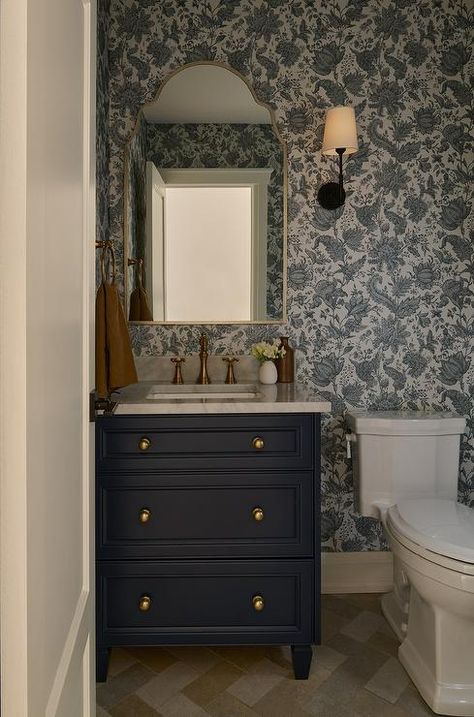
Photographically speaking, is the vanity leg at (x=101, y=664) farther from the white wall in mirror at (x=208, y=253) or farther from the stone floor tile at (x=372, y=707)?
the white wall in mirror at (x=208, y=253)

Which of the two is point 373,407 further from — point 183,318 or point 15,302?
point 15,302

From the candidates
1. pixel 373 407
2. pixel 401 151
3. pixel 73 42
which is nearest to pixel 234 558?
pixel 373 407

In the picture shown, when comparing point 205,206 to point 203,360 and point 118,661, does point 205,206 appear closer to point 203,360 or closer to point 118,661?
point 203,360

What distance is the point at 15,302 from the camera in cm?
64

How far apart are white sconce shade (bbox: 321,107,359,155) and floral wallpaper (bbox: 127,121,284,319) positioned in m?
0.25

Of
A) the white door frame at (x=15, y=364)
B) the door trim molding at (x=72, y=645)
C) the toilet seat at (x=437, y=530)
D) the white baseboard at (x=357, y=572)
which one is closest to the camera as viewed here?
the white door frame at (x=15, y=364)

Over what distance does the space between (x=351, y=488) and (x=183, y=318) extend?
3.51 ft

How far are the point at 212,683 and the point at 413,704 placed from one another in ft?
2.12

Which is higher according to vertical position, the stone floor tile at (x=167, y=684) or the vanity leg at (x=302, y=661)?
the vanity leg at (x=302, y=661)

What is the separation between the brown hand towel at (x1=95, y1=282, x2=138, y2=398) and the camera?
1853 millimetres

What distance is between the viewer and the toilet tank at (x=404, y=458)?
87.0 inches

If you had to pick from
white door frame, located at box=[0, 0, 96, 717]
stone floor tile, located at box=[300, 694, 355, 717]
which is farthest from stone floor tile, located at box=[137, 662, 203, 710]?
white door frame, located at box=[0, 0, 96, 717]

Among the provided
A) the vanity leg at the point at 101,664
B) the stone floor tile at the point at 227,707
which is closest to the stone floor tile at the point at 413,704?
the stone floor tile at the point at 227,707

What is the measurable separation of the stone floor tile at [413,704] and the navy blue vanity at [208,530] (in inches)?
12.7
